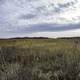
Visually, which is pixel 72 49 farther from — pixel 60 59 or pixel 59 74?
pixel 59 74

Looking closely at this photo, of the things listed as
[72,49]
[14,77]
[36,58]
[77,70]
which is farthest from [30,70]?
[72,49]

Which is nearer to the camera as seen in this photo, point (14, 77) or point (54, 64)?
point (14, 77)

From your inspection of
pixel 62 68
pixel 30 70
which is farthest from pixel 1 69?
pixel 62 68

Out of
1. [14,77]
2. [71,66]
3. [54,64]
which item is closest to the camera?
[14,77]

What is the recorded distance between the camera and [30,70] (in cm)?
1091

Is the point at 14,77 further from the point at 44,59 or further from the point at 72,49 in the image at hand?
the point at 72,49

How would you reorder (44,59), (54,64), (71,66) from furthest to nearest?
(44,59), (54,64), (71,66)

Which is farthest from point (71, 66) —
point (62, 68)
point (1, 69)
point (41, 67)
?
point (1, 69)

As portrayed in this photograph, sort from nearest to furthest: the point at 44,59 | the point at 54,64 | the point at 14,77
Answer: the point at 14,77 → the point at 54,64 → the point at 44,59

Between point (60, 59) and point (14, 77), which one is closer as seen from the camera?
point (14, 77)

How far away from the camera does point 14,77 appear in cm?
1041

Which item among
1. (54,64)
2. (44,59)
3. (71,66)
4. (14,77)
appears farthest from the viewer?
(44,59)

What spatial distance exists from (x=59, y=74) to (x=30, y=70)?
0.85m

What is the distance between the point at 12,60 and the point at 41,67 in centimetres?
205
